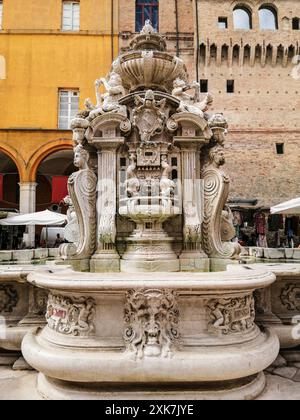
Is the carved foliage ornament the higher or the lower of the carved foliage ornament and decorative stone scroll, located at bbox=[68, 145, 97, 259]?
the higher

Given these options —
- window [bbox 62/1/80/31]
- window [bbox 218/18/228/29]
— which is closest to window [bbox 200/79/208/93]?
window [bbox 218/18/228/29]

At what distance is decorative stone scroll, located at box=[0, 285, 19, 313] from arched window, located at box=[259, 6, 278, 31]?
23.5 metres

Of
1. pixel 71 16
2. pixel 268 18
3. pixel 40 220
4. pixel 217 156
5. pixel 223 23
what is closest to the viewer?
pixel 217 156

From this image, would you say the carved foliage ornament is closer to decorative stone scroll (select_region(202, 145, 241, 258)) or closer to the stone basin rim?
decorative stone scroll (select_region(202, 145, 241, 258))

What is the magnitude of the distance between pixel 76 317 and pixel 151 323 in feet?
2.04

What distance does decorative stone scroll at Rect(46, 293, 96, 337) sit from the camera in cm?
263

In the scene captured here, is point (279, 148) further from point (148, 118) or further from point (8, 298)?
point (8, 298)

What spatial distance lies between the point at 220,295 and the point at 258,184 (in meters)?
19.3

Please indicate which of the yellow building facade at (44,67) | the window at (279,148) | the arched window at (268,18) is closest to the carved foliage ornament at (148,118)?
the yellow building facade at (44,67)

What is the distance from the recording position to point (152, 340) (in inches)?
97.9

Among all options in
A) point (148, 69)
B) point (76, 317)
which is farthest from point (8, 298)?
point (148, 69)

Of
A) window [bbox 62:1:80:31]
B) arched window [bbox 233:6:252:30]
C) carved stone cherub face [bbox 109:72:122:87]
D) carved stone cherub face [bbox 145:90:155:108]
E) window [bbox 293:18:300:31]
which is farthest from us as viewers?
window [bbox 293:18:300:31]

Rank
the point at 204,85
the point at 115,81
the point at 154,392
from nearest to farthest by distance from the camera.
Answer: the point at 154,392 < the point at 115,81 < the point at 204,85

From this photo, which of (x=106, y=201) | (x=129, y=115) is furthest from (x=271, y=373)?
(x=129, y=115)
